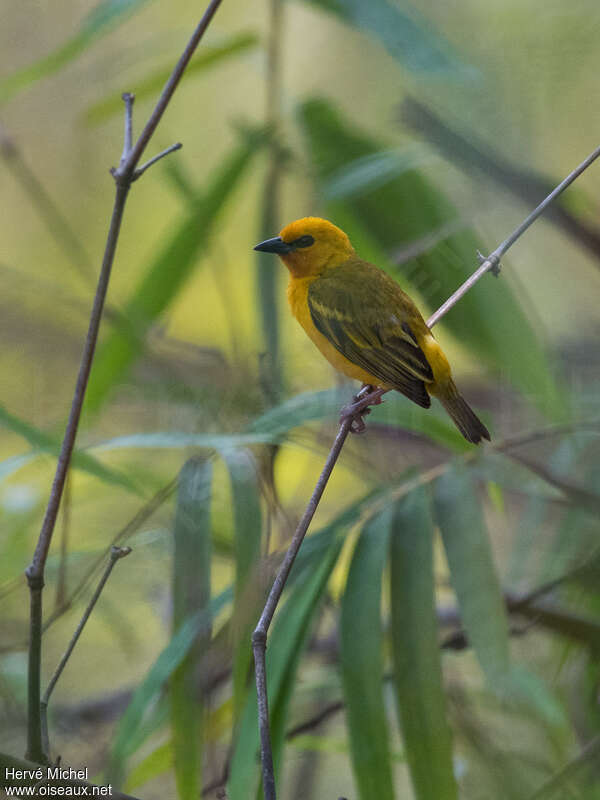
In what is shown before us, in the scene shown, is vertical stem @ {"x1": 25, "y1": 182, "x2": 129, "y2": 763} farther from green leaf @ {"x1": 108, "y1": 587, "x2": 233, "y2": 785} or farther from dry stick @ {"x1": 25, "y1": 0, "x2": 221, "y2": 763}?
green leaf @ {"x1": 108, "y1": 587, "x2": 233, "y2": 785}

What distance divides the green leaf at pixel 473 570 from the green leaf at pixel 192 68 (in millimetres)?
1135

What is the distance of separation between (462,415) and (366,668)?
0.44m

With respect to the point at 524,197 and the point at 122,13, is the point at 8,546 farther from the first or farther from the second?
the point at 524,197

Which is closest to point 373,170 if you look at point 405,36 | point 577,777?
point 405,36

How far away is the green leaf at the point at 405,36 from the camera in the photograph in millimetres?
1613

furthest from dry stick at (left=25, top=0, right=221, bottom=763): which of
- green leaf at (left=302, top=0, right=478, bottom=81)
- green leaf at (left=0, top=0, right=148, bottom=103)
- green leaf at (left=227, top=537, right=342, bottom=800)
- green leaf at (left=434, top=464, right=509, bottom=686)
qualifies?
green leaf at (left=0, top=0, right=148, bottom=103)

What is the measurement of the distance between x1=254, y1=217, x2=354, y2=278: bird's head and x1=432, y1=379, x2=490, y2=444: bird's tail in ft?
0.91

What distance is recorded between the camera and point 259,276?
86.0 inches

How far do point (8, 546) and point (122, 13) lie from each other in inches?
46.5

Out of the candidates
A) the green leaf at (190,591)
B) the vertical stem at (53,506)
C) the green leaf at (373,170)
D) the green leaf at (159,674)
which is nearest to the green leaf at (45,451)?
the green leaf at (190,591)

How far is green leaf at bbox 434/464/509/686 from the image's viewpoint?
137 centimetres

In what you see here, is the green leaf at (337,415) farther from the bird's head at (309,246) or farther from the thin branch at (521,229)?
the thin branch at (521,229)

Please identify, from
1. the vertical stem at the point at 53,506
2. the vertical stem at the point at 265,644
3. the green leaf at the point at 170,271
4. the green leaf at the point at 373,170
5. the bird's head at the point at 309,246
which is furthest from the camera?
the green leaf at the point at 170,271

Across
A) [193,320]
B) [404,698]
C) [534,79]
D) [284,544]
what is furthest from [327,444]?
[193,320]
